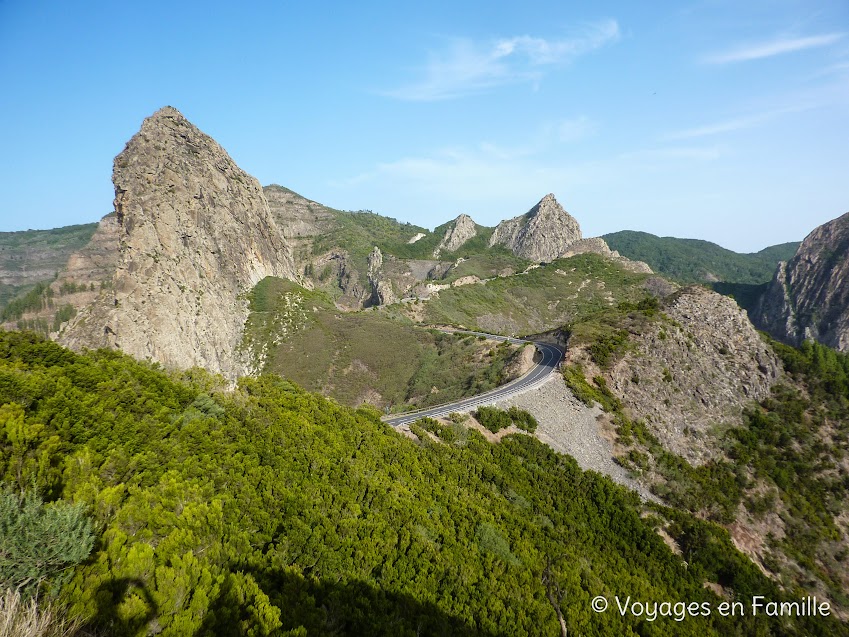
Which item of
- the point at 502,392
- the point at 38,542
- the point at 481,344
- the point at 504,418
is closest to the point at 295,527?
the point at 38,542

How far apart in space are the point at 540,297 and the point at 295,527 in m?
123

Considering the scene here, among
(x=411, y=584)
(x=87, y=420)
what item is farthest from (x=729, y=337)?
(x=87, y=420)

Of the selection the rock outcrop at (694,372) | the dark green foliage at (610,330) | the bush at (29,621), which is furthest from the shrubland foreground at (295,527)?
the dark green foliage at (610,330)

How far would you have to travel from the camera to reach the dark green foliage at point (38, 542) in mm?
7395

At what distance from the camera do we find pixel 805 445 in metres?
45.0

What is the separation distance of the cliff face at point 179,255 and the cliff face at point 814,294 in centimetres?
17275

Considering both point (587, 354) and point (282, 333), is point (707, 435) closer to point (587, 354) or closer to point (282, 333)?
point (587, 354)

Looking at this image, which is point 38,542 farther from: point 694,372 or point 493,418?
point 694,372

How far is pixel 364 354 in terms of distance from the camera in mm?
73312

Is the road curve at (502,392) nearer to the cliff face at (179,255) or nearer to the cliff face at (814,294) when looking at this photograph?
the cliff face at (179,255)

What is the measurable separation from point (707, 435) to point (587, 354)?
49.4 ft

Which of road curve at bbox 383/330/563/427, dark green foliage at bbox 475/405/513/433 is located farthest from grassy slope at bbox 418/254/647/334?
dark green foliage at bbox 475/405/513/433

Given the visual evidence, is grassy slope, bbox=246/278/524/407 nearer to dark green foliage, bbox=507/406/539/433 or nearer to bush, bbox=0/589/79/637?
dark green foliage, bbox=507/406/539/433

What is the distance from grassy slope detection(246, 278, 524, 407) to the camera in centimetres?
5988
